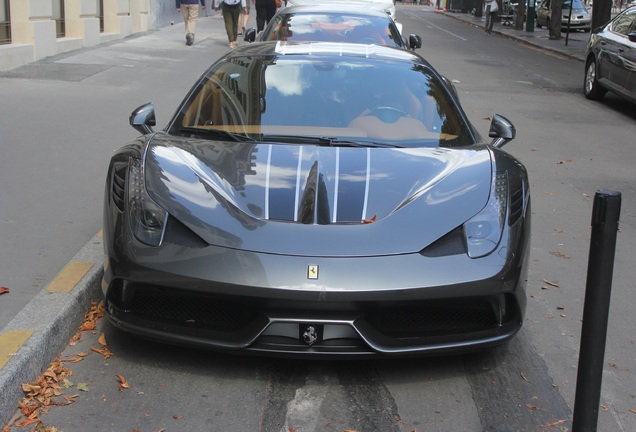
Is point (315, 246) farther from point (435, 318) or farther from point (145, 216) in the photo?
point (145, 216)

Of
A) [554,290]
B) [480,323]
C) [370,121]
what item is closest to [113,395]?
[480,323]

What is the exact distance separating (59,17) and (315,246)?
15796mm

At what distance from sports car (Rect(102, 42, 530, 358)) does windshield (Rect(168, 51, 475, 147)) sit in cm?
21

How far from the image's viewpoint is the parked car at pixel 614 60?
13.0m

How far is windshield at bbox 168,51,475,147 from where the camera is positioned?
5.05 m

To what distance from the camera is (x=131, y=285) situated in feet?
13.1

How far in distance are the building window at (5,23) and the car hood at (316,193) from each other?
36.7 feet

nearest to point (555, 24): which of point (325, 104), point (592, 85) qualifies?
point (592, 85)

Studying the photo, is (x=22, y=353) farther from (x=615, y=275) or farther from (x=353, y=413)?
(x=615, y=275)

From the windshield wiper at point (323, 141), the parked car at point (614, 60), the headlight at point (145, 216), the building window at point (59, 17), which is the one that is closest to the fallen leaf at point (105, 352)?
the headlight at point (145, 216)

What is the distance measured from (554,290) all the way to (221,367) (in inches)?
91.7

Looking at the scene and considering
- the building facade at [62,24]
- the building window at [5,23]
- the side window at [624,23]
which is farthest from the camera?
the building facade at [62,24]

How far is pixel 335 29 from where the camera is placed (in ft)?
36.8

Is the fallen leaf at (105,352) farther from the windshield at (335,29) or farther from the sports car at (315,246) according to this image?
the windshield at (335,29)
